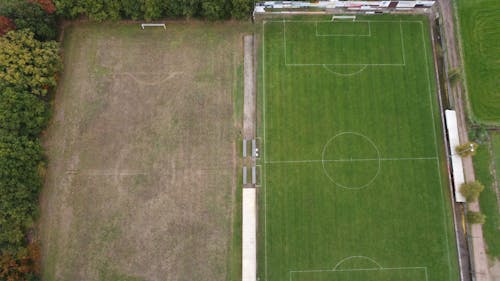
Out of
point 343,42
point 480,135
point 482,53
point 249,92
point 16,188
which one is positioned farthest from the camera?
point 343,42

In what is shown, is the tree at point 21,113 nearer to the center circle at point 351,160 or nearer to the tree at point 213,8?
the tree at point 213,8

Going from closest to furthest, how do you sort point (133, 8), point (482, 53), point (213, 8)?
point (213, 8) < point (133, 8) < point (482, 53)

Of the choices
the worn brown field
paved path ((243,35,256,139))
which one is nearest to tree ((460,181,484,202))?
paved path ((243,35,256,139))

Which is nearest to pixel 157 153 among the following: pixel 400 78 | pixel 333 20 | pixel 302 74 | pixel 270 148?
pixel 270 148

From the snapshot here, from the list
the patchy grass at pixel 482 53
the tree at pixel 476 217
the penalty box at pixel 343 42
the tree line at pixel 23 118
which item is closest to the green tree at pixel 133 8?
the tree line at pixel 23 118

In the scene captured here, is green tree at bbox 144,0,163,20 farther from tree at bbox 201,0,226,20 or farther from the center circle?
the center circle

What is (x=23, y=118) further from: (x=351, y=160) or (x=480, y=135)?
(x=480, y=135)

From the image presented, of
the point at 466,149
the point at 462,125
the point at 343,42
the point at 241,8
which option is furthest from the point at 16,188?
the point at 462,125
